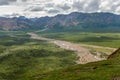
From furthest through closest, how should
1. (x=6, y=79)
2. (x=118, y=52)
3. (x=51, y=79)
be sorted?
(x=6, y=79)
(x=118, y=52)
(x=51, y=79)

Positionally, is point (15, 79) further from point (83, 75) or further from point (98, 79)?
point (98, 79)

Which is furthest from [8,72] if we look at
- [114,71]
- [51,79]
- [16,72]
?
[114,71]

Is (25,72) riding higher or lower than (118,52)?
lower

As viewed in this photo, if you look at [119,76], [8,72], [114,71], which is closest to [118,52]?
[114,71]

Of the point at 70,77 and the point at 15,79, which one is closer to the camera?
the point at 70,77

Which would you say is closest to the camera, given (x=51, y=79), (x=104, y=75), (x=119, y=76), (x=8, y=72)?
(x=119, y=76)

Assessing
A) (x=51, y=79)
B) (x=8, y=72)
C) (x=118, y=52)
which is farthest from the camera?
(x=8, y=72)

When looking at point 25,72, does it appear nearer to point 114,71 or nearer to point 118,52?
point 118,52

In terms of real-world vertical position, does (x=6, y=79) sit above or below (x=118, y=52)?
below

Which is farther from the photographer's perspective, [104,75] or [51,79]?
[51,79]
